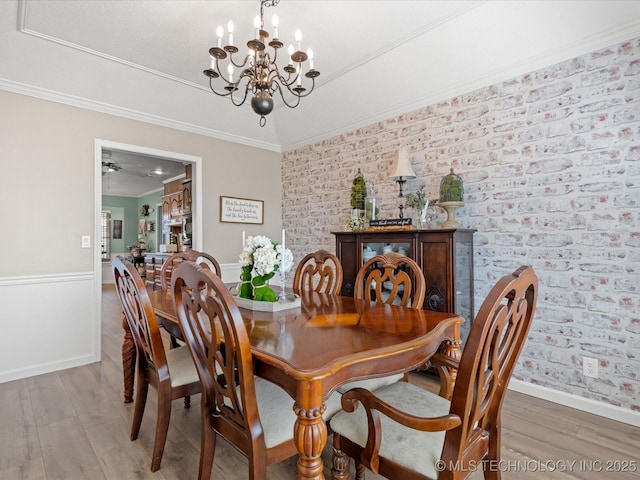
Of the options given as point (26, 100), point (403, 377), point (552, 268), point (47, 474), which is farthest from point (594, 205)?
point (26, 100)

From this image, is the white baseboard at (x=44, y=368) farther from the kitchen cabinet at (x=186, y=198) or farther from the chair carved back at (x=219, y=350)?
the kitchen cabinet at (x=186, y=198)

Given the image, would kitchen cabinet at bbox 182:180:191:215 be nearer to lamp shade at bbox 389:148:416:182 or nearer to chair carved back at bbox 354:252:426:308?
lamp shade at bbox 389:148:416:182

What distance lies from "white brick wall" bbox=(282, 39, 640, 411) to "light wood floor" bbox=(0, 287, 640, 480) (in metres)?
0.39

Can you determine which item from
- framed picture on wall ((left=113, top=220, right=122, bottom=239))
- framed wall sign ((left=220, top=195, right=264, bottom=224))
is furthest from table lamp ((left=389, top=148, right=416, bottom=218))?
framed picture on wall ((left=113, top=220, right=122, bottom=239))

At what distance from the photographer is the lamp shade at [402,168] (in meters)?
3.18

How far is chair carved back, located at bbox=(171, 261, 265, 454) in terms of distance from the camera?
1.14 meters

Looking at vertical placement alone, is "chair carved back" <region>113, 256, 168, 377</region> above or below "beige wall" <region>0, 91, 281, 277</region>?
below

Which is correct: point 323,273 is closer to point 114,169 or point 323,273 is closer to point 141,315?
point 141,315

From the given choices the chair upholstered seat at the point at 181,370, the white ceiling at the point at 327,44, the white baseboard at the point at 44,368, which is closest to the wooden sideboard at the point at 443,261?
the white ceiling at the point at 327,44

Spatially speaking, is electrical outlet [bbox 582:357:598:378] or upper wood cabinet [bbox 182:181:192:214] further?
upper wood cabinet [bbox 182:181:192:214]

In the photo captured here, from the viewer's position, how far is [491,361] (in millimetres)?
1120

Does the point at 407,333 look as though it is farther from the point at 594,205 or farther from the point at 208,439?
the point at 594,205

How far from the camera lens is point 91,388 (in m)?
2.72

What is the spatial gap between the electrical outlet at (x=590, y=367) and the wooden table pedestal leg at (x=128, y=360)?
3.16 meters
